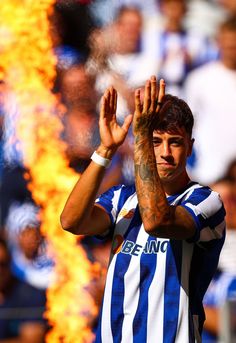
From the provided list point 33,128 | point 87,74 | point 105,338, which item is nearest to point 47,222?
point 33,128

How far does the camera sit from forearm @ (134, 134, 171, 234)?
3148mm

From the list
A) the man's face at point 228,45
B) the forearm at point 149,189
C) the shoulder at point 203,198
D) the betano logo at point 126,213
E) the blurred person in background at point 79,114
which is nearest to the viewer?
the forearm at point 149,189

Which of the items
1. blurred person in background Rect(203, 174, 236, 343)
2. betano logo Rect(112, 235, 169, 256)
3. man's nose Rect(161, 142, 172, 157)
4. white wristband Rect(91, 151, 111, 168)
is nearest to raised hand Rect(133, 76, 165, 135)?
man's nose Rect(161, 142, 172, 157)

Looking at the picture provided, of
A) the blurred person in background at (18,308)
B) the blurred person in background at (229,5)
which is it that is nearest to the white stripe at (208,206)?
the blurred person in background at (18,308)

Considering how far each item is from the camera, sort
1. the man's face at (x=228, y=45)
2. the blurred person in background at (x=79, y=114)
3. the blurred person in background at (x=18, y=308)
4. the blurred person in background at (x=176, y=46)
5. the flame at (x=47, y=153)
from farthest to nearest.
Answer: the man's face at (x=228, y=45) < the blurred person in background at (x=176, y=46) < the blurred person in background at (x=79, y=114) < the blurred person in background at (x=18, y=308) < the flame at (x=47, y=153)

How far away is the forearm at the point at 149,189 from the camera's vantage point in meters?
3.15

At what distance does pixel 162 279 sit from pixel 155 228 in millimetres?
266

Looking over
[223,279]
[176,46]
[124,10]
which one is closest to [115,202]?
[223,279]

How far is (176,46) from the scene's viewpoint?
26.2ft

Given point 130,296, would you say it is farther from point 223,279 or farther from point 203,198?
point 223,279

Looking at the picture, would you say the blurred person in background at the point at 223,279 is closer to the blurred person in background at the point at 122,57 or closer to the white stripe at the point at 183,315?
the blurred person in background at the point at 122,57

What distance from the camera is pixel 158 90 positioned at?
3.27 m

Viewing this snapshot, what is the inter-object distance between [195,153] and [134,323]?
4.57 m

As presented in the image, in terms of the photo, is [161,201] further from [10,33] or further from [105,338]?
[10,33]
